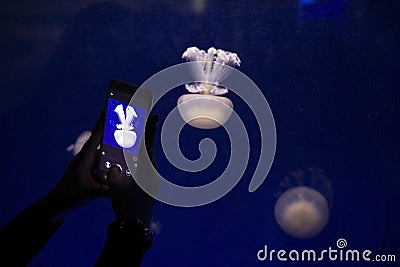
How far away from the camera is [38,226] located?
3.79 feet

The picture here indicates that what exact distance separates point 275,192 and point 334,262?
15.2 inches

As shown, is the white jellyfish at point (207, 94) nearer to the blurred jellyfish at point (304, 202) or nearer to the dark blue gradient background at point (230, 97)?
the dark blue gradient background at point (230, 97)

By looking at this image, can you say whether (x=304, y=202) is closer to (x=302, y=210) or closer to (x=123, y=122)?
(x=302, y=210)

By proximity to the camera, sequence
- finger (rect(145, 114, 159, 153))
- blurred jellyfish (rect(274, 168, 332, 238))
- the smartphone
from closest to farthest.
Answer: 1. finger (rect(145, 114, 159, 153))
2. the smartphone
3. blurred jellyfish (rect(274, 168, 332, 238))

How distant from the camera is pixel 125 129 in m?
1.50

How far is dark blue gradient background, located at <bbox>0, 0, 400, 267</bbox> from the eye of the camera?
210 cm

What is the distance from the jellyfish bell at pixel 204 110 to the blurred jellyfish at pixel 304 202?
388 millimetres

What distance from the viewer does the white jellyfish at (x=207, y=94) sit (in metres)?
2.11

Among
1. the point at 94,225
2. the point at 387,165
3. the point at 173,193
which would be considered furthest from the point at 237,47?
the point at 94,225

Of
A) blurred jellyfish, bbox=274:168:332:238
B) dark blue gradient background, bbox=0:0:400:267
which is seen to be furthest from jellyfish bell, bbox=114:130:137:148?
blurred jellyfish, bbox=274:168:332:238

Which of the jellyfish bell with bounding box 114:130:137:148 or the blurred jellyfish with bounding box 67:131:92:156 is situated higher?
the blurred jellyfish with bounding box 67:131:92:156

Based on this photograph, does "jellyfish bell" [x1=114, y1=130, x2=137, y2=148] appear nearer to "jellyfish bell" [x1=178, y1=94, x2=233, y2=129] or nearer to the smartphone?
the smartphone

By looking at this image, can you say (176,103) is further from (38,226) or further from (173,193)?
(38,226)

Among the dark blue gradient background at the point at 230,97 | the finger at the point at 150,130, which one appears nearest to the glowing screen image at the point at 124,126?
the finger at the point at 150,130
